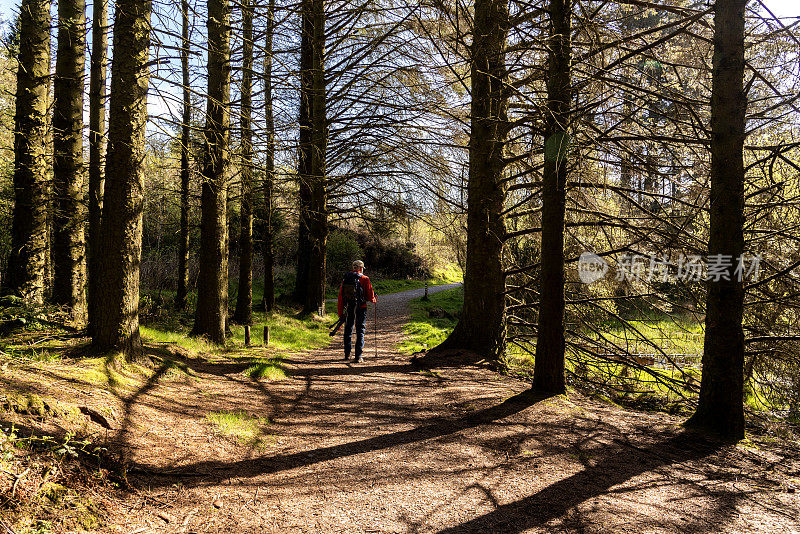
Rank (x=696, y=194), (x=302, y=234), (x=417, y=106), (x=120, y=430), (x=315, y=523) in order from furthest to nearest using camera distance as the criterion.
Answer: (x=302, y=234), (x=417, y=106), (x=696, y=194), (x=120, y=430), (x=315, y=523)

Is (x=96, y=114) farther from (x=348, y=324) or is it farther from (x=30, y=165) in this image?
(x=348, y=324)

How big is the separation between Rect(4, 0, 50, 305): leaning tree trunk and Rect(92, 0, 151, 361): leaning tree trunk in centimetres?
197

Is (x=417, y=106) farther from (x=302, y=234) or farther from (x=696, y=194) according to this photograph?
(x=302, y=234)

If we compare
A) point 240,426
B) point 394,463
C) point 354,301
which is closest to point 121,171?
point 240,426

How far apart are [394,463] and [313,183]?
7.52 m

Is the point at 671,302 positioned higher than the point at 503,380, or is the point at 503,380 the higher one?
the point at 671,302

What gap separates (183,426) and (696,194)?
7.26 metres

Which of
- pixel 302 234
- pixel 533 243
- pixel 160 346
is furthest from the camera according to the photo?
pixel 302 234

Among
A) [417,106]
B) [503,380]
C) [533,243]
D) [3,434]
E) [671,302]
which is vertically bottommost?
[503,380]

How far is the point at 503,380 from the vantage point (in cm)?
664

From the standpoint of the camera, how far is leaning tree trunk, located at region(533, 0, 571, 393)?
540 centimetres

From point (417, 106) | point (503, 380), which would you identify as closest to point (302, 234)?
point (417, 106)

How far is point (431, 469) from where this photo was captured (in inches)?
147

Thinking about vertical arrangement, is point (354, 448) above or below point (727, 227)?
below
